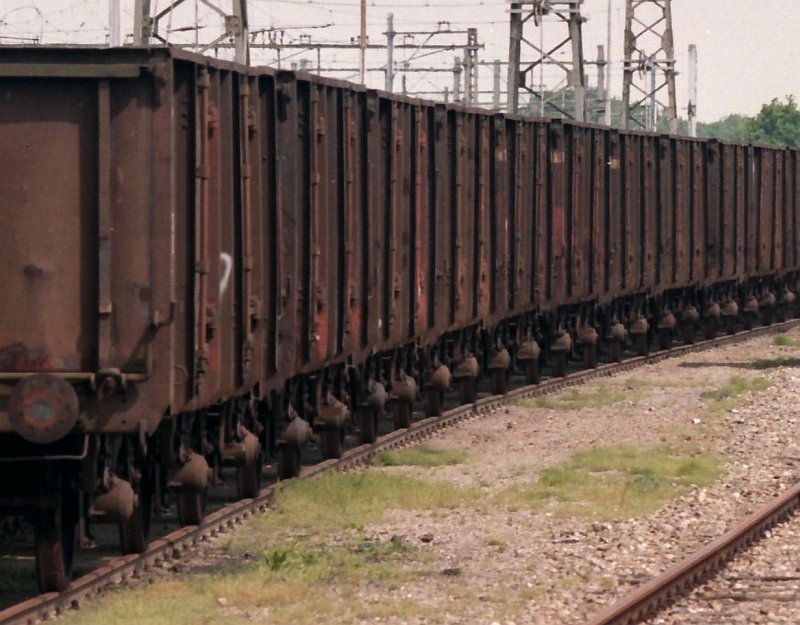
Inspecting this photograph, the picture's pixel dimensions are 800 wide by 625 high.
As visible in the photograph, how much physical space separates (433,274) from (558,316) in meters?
6.82

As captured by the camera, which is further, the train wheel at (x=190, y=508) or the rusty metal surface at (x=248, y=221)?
the train wheel at (x=190, y=508)

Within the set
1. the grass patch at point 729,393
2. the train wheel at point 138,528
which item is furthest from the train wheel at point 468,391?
the train wheel at point 138,528

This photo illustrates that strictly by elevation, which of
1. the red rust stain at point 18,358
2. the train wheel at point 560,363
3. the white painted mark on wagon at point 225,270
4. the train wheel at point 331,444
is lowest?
the train wheel at point 560,363

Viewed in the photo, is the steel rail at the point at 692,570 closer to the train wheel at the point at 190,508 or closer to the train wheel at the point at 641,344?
the train wheel at the point at 190,508

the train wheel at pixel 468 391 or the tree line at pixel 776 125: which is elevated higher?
the tree line at pixel 776 125

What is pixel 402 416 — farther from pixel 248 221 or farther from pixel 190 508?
pixel 248 221

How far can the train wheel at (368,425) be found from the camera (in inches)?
691

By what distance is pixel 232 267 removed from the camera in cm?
1212

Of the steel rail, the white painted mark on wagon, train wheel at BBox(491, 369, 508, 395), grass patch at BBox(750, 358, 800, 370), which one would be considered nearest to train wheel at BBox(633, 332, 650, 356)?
grass patch at BBox(750, 358, 800, 370)

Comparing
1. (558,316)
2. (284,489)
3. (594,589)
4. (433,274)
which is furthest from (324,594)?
(558,316)

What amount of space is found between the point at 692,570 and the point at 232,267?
3459 millimetres

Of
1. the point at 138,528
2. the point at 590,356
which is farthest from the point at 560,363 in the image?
the point at 138,528

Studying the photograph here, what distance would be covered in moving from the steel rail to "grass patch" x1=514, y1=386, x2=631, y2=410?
777 centimetres

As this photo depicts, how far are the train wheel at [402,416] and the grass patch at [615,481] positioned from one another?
8.18 feet
